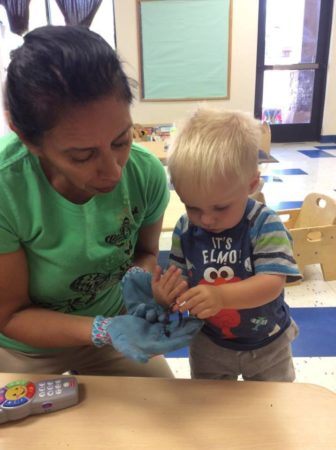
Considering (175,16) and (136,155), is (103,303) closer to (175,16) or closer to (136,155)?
(136,155)

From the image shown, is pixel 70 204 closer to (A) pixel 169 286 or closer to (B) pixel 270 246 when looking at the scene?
(A) pixel 169 286

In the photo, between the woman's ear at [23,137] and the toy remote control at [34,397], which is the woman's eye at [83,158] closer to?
the woman's ear at [23,137]

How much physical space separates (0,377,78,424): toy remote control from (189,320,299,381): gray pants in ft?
1.22

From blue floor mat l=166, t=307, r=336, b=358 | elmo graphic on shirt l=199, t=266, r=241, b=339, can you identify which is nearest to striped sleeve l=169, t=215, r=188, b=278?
elmo graphic on shirt l=199, t=266, r=241, b=339

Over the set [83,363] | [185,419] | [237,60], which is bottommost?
[83,363]

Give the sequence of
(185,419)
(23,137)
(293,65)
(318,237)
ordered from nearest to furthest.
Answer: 1. (185,419)
2. (23,137)
3. (318,237)
4. (293,65)

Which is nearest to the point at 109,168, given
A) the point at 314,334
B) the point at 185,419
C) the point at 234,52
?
the point at 185,419

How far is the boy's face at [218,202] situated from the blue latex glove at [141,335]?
19cm

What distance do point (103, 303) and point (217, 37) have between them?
4.84 meters

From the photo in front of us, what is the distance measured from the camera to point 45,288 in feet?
2.64

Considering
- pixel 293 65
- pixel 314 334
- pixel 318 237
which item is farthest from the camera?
pixel 293 65

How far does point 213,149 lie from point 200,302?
0.26 metres

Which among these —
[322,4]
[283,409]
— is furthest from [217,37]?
[283,409]

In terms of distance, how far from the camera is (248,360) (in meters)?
0.87
